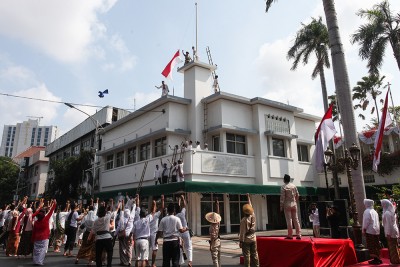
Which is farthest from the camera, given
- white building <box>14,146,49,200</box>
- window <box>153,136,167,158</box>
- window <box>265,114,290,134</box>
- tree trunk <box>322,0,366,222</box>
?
white building <box>14,146,49,200</box>

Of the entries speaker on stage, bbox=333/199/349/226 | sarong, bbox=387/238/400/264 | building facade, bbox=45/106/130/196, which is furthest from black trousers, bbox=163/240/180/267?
building facade, bbox=45/106/130/196

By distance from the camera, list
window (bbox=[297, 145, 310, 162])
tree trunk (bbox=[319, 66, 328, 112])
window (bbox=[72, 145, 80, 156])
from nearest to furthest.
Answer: tree trunk (bbox=[319, 66, 328, 112]) < window (bbox=[297, 145, 310, 162]) < window (bbox=[72, 145, 80, 156])

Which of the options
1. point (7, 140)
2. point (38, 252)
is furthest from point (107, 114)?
point (7, 140)

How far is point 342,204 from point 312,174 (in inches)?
605

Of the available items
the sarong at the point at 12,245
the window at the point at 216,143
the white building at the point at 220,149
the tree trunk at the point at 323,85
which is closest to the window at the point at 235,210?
the white building at the point at 220,149

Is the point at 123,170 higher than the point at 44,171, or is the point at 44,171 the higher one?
→ the point at 44,171

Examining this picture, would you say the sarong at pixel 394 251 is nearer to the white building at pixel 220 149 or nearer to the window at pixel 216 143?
the white building at pixel 220 149

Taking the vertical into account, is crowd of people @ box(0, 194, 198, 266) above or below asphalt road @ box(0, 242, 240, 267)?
above

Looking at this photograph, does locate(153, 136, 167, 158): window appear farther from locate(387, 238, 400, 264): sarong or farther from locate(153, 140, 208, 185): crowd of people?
locate(387, 238, 400, 264): sarong

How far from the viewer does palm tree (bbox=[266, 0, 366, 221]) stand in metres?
11.7

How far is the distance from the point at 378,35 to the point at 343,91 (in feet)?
39.9

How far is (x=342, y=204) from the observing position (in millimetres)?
11609

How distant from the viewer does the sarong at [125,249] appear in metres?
9.83

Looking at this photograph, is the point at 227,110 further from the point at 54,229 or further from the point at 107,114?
the point at 107,114
